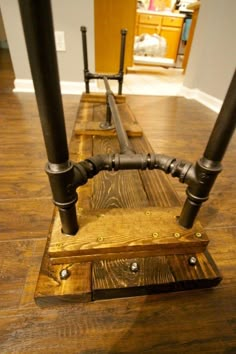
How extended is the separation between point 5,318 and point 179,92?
2.63 metres

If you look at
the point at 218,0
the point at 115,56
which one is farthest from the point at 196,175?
the point at 115,56

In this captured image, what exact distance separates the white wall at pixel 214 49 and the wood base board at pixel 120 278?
185cm

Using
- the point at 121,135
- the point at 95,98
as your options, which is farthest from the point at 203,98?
the point at 121,135

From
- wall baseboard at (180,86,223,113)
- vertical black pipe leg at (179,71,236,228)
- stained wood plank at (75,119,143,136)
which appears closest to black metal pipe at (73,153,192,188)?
vertical black pipe leg at (179,71,236,228)

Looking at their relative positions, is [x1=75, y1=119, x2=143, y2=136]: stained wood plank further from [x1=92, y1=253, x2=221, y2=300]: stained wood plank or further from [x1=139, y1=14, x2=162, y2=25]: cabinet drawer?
[x1=139, y1=14, x2=162, y2=25]: cabinet drawer

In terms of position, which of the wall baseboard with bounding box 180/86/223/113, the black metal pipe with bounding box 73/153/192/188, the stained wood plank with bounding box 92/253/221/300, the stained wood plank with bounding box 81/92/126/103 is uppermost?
the black metal pipe with bounding box 73/153/192/188

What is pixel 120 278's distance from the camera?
470mm

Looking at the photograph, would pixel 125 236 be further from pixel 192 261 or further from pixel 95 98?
pixel 95 98

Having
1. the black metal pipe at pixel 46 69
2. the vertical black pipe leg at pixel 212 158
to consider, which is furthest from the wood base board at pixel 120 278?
the black metal pipe at pixel 46 69

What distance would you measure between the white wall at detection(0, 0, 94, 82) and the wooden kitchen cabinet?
2.56 metres

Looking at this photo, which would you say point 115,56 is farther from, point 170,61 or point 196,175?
point 196,175

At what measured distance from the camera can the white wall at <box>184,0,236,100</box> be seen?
1781 mm

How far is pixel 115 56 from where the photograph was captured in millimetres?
3248

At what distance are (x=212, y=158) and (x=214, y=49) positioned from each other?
7.07 feet
